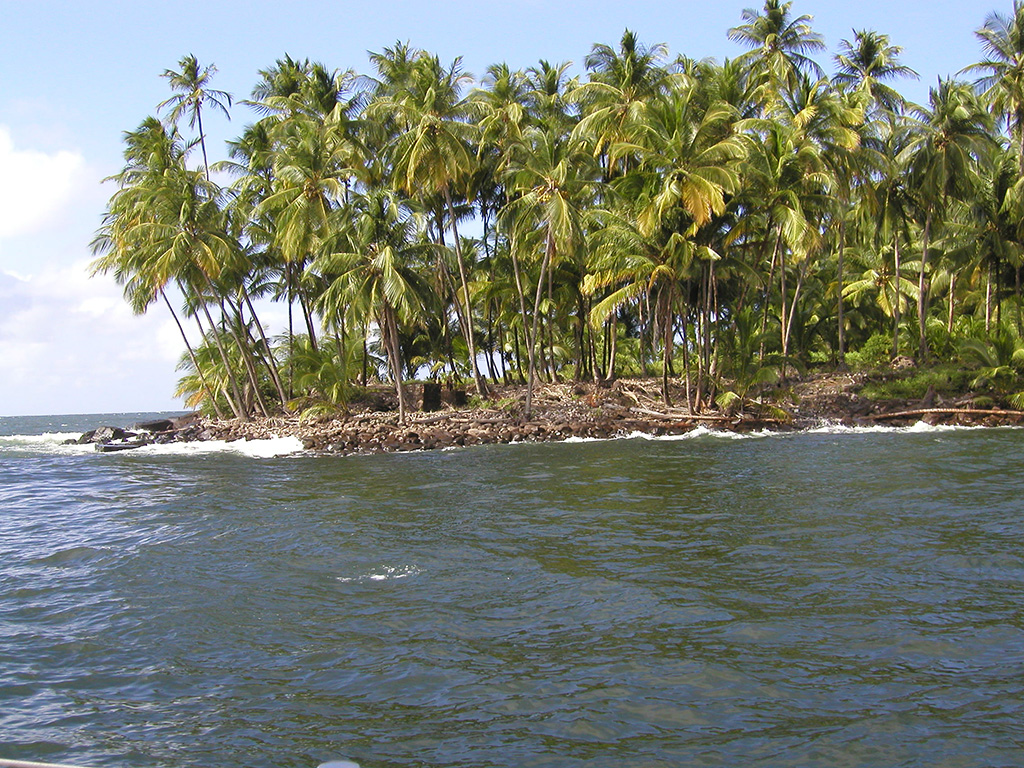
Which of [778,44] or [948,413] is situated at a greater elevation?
[778,44]

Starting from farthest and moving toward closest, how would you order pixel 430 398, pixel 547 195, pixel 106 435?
pixel 106 435, pixel 430 398, pixel 547 195

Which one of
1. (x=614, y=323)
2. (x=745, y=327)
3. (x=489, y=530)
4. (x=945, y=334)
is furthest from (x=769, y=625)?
(x=945, y=334)

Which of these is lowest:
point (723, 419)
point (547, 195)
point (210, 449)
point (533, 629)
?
point (533, 629)

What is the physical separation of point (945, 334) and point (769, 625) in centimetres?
3199

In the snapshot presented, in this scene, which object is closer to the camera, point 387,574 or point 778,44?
point 387,574

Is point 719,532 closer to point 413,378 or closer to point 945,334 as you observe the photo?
point 945,334

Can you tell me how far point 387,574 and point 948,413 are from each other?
24636 millimetres

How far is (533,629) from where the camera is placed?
810 cm

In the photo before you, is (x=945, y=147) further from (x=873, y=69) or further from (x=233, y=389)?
(x=233, y=389)

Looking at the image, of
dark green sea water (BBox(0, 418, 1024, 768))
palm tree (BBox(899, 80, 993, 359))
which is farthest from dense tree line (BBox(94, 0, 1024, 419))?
dark green sea water (BBox(0, 418, 1024, 768))

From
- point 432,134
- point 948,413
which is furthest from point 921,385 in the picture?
point 432,134

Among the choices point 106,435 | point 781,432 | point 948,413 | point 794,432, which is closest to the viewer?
point 794,432

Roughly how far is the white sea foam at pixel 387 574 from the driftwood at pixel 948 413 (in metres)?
A: 23.3

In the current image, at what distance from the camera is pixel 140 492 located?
1927cm
